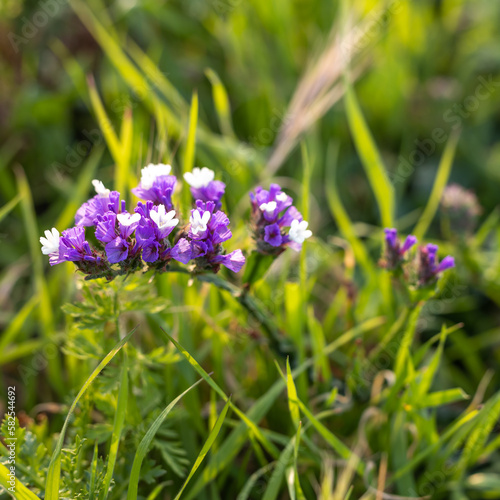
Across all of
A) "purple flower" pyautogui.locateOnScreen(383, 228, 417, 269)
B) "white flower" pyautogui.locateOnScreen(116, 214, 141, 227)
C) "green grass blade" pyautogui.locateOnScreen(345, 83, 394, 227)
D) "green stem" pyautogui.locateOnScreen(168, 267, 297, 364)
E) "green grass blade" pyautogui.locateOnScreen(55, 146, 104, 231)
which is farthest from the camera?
"green grass blade" pyautogui.locateOnScreen(55, 146, 104, 231)

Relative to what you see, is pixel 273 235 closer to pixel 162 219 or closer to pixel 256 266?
pixel 256 266

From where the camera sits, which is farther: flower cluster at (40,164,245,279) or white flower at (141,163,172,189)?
white flower at (141,163,172,189)

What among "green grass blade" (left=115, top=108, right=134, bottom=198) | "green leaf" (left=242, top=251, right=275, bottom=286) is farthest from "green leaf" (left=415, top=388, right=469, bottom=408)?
"green grass blade" (left=115, top=108, right=134, bottom=198)

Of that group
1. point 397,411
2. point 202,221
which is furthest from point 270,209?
point 397,411

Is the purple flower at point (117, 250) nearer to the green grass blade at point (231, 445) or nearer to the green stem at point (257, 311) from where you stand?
the green stem at point (257, 311)

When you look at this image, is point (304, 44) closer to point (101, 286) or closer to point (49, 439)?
point (101, 286)

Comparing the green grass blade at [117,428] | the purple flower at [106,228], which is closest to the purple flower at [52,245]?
the purple flower at [106,228]

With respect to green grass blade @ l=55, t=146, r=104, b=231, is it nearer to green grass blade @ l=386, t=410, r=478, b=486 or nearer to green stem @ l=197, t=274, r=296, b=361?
green stem @ l=197, t=274, r=296, b=361
